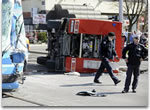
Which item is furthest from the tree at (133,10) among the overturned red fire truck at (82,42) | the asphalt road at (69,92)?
the asphalt road at (69,92)

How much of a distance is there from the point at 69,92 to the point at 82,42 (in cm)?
399

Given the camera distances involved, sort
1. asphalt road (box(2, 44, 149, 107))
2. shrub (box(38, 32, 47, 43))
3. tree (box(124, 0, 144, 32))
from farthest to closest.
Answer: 1. tree (box(124, 0, 144, 32))
2. shrub (box(38, 32, 47, 43))
3. asphalt road (box(2, 44, 149, 107))

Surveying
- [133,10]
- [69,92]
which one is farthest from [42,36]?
[69,92]

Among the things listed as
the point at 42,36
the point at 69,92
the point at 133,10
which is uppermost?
the point at 133,10

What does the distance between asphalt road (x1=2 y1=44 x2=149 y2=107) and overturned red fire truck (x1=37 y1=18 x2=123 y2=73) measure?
0.56 meters

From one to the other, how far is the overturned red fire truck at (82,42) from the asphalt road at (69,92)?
558 mm

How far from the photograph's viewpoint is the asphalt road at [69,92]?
328 inches

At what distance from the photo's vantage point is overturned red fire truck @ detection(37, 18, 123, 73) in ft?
43.1

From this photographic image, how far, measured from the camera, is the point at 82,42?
13383mm

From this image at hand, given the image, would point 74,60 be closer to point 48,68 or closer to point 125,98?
point 48,68

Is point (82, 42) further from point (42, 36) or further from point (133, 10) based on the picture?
point (133, 10)

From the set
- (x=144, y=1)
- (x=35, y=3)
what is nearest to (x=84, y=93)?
(x=144, y=1)

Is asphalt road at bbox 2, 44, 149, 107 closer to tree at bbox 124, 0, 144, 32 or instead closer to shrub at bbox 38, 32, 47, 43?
shrub at bbox 38, 32, 47, 43

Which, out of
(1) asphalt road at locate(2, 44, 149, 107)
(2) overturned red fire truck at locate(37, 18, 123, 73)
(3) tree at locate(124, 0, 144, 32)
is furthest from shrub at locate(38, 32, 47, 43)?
(1) asphalt road at locate(2, 44, 149, 107)
